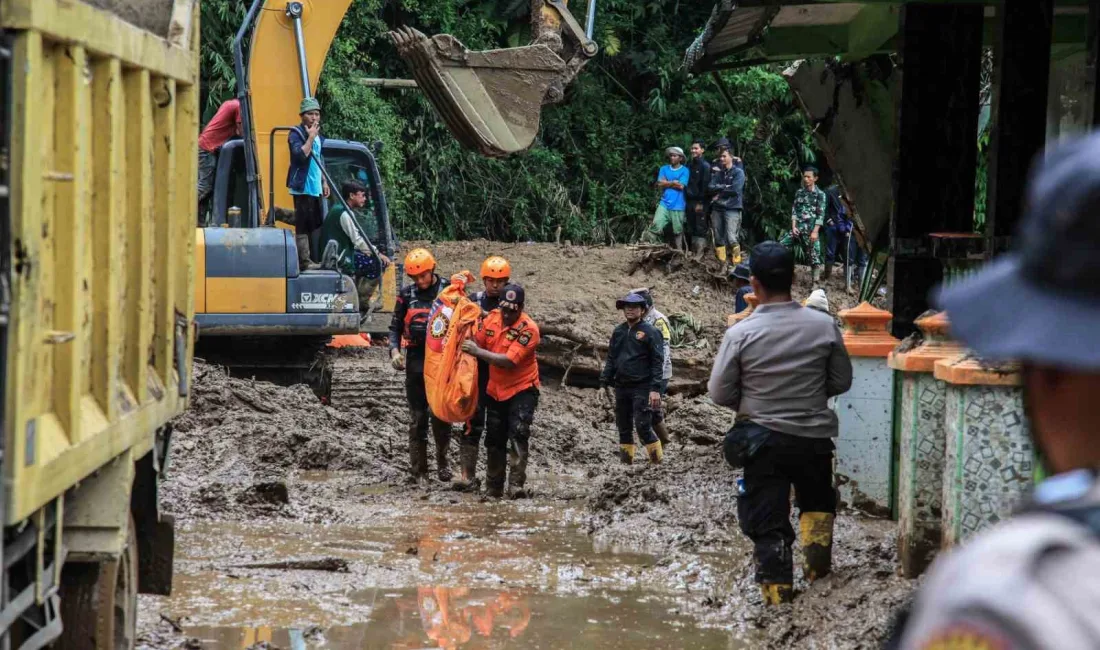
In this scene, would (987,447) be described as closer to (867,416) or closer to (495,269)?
(867,416)

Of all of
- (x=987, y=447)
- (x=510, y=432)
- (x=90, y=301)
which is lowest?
(x=510, y=432)

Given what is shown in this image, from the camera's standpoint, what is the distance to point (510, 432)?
11516 millimetres

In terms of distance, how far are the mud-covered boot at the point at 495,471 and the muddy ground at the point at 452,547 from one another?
147 millimetres

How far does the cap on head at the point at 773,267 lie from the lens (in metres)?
6.92

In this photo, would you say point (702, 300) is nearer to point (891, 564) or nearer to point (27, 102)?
point (891, 564)

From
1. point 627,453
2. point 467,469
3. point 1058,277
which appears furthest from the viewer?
point 627,453

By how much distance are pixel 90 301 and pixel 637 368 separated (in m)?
8.34

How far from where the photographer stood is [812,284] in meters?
21.9

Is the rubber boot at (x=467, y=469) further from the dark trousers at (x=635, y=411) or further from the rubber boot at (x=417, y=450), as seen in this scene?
the dark trousers at (x=635, y=411)

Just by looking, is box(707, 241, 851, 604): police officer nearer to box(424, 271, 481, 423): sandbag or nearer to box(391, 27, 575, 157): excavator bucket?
box(424, 271, 481, 423): sandbag

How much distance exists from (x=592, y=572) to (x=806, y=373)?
221 cm

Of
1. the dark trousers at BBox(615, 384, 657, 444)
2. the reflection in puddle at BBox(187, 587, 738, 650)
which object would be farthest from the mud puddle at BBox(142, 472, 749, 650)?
the dark trousers at BBox(615, 384, 657, 444)

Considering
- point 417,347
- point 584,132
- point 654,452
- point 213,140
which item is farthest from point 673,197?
point 417,347

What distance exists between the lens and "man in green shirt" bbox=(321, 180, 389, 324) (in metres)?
14.9
